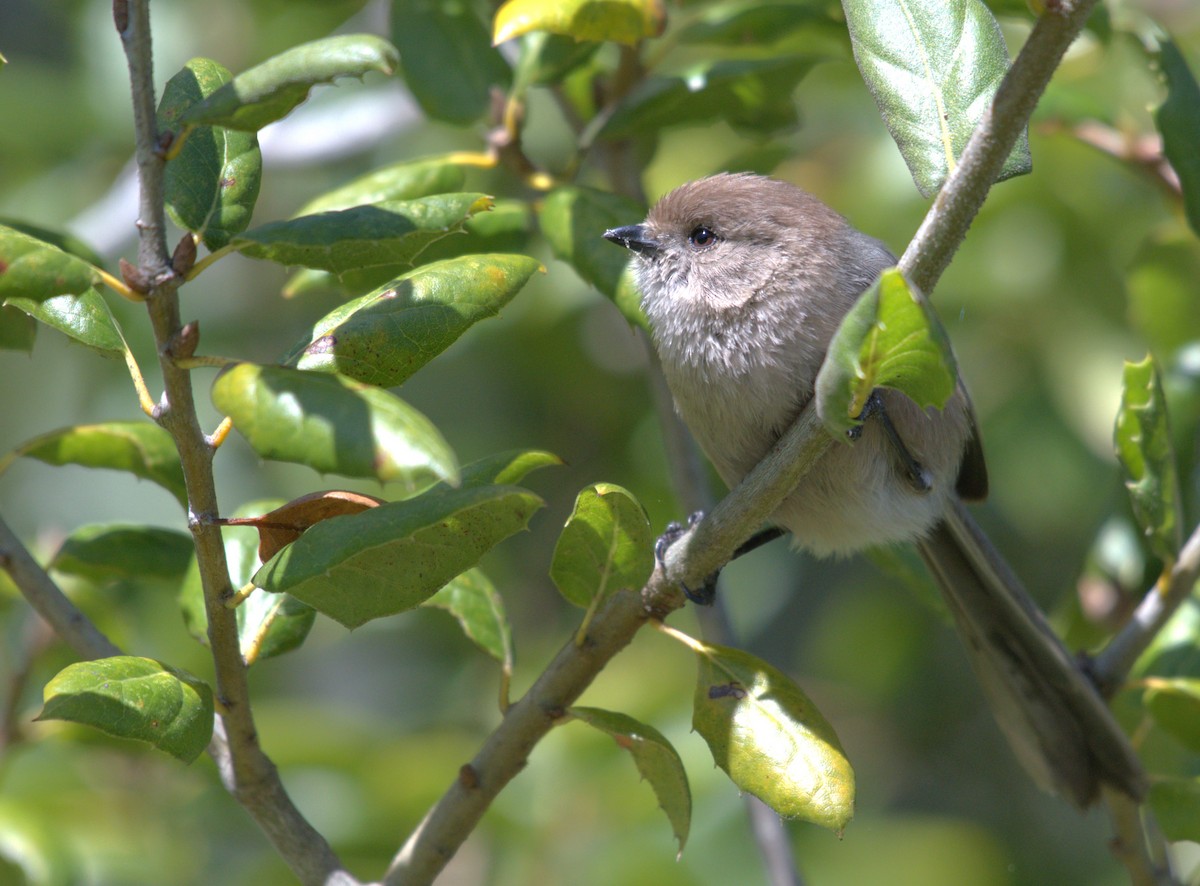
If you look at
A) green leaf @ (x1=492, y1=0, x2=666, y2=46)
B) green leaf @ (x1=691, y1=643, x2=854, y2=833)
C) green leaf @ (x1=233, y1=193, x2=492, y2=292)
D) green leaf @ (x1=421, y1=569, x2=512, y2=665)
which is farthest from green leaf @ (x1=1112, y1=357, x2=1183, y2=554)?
green leaf @ (x1=233, y1=193, x2=492, y2=292)

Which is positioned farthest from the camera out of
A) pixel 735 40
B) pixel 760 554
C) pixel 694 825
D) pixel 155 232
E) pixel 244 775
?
pixel 760 554

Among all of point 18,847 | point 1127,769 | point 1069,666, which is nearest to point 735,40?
point 1069,666

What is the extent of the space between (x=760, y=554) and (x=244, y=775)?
3012 millimetres

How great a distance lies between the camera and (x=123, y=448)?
236 centimetres

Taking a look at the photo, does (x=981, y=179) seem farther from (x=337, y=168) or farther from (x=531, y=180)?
(x=337, y=168)

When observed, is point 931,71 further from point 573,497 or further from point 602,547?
point 573,497

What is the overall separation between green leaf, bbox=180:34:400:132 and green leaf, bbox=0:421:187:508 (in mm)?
1034

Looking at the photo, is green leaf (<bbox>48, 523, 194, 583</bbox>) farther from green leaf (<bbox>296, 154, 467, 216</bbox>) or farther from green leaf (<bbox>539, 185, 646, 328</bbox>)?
green leaf (<bbox>539, 185, 646, 328</bbox>)

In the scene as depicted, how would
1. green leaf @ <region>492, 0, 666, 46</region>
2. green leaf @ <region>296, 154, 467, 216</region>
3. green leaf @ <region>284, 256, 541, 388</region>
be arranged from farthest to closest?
green leaf @ <region>296, 154, 467, 216</region> < green leaf @ <region>492, 0, 666, 46</region> < green leaf @ <region>284, 256, 541, 388</region>

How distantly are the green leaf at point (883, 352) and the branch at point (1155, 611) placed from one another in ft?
3.54

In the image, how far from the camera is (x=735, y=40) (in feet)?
9.32

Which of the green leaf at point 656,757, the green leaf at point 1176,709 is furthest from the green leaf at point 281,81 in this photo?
the green leaf at point 1176,709

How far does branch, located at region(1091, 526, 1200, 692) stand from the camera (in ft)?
7.91

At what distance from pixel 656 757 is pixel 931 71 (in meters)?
1.18
